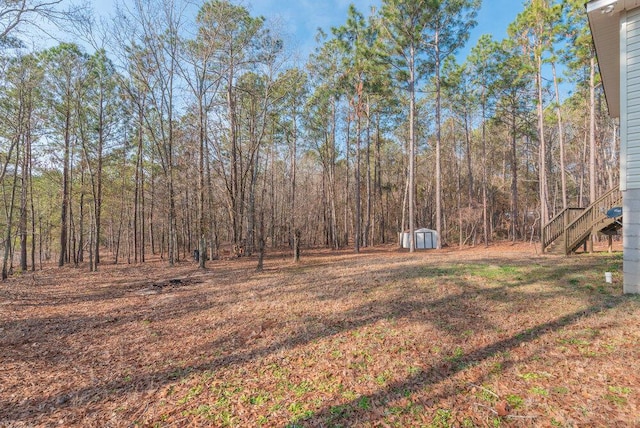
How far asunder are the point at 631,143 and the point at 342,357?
21.7ft

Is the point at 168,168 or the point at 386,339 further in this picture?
the point at 168,168

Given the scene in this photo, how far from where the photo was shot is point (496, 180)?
28344mm

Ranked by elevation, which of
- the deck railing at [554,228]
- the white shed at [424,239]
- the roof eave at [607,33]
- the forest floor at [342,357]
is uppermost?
the roof eave at [607,33]

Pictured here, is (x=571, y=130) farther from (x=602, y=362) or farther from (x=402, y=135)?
(x=602, y=362)

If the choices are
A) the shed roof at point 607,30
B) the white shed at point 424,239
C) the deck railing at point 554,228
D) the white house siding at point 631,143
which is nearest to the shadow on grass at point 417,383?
the white house siding at point 631,143

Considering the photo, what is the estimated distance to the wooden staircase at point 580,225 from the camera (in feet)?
29.7

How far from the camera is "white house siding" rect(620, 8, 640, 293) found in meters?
5.35

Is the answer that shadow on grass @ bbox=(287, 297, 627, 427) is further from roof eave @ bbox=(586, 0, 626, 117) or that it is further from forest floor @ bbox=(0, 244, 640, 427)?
roof eave @ bbox=(586, 0, 626, 117)

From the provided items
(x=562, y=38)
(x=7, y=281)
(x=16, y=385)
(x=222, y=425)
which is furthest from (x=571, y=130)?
(x=7, y=281)

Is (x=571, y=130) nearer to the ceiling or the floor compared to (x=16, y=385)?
nearer to the ceiling

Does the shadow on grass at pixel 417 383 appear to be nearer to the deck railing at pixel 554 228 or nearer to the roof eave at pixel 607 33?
the roof eave at pixel 607 33

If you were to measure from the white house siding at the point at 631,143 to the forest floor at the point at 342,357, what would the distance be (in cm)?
68

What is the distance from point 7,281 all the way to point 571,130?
3597 cm

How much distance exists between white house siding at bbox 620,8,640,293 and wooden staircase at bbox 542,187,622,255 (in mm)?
4029
